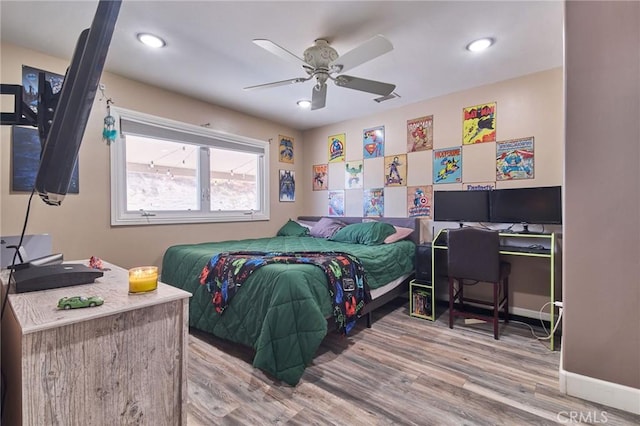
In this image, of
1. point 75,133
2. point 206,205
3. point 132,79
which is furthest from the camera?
point 206,205

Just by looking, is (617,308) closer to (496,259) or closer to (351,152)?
(496,259)

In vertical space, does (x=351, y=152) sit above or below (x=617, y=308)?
above

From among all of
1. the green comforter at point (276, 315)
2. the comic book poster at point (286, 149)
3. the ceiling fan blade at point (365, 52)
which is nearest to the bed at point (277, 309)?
the green comforter at point (276, 315)

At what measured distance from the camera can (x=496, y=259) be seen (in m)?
2.48

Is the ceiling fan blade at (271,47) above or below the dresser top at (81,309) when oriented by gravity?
above

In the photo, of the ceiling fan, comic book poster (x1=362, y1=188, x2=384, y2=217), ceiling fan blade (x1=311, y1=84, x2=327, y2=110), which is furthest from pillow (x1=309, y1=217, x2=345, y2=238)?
the ceiling fan

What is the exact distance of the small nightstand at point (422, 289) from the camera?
299cm

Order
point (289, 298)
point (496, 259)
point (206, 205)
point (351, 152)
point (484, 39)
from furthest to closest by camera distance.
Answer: point (351, 152) → point (206, 205) → point (496, 259) → point (484, 39) → point (289, 298)

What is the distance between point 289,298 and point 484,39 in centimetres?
241

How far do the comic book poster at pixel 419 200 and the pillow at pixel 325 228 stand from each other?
3.11ft

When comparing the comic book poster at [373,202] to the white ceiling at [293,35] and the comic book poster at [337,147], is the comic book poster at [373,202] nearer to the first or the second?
the comic book poster at [337,147]

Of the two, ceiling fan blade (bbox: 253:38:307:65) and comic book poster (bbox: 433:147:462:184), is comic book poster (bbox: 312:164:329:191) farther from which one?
ceiling fan blade (bbox: 253:38:307:65)

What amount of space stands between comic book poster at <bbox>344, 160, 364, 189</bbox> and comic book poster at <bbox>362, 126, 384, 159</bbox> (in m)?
0.16

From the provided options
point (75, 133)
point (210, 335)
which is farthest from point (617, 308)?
point (210, 335)
